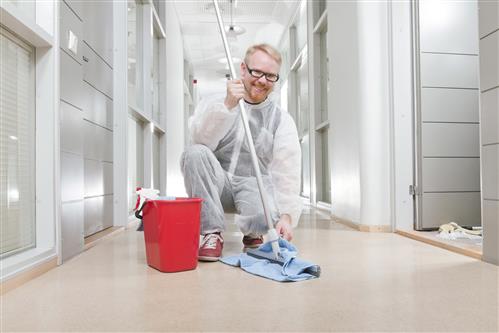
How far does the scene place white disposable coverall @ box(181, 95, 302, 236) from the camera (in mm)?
1691

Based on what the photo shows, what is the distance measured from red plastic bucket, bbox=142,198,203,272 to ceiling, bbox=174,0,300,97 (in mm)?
4420

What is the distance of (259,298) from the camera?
1.11 metres

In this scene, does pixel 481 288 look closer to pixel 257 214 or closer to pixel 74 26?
pixel 257 214

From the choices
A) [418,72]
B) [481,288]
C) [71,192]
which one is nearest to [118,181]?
[71,192]

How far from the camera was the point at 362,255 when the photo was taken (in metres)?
1.76

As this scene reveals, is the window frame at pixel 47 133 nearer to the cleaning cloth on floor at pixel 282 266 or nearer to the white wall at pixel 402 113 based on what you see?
the cleaning cloth on floor at pixel 282 266

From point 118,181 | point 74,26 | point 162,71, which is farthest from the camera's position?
point 162,71

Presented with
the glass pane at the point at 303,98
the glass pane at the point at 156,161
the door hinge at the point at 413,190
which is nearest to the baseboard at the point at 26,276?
the door hinge at the point at 413,190

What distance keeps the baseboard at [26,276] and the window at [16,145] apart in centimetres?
9

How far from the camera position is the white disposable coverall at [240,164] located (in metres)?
1.69

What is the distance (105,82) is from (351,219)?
5.90 feet

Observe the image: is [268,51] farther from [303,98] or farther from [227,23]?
[227,23]

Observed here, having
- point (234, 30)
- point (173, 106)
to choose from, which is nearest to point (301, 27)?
point (234, 30)

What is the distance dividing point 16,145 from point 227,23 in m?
5.34
